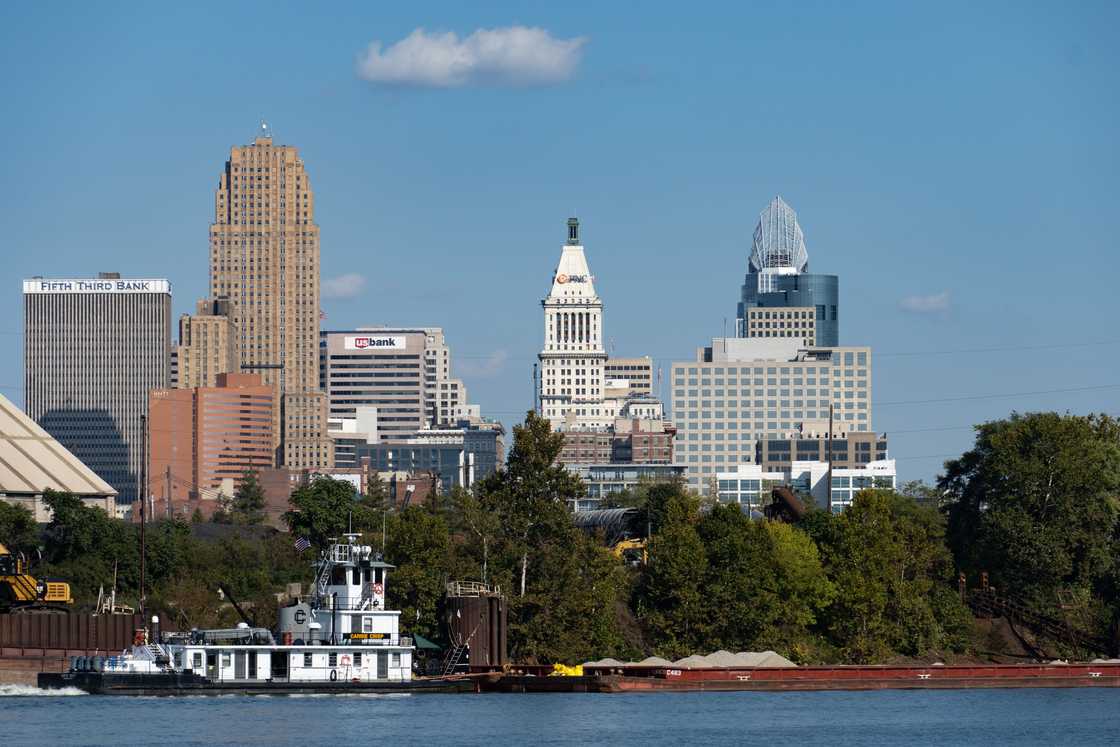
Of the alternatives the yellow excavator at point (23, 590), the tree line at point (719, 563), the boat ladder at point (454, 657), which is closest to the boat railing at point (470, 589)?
the tree line at point (719, 563)

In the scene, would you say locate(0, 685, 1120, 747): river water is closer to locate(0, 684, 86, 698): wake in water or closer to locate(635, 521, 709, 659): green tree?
locate(0, 684, 86, 698): wake in water

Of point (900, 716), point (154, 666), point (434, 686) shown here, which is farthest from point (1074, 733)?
point (154, 666)

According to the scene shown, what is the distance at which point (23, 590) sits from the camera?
405ft

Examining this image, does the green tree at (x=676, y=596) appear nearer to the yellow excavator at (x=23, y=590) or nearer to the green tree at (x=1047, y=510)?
the green tree at (x=1047, y=510)

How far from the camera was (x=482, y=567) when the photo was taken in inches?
4946

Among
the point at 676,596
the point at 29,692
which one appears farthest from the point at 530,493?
the point at 29,692

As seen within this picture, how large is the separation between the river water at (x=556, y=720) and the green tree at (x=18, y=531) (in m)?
31.2

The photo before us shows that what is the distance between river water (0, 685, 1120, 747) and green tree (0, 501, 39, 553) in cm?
3125

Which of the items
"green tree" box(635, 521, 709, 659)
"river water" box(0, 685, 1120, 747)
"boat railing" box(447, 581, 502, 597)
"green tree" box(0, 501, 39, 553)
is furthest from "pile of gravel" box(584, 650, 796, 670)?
"green tree" box(0, 501, 39, 553)

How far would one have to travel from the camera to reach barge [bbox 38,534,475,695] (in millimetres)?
110375

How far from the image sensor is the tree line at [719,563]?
126 m

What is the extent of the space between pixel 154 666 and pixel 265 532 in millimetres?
66493

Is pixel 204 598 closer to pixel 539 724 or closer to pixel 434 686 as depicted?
pixel 434 686

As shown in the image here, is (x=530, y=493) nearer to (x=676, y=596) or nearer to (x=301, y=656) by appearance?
(x=676, y=596)
